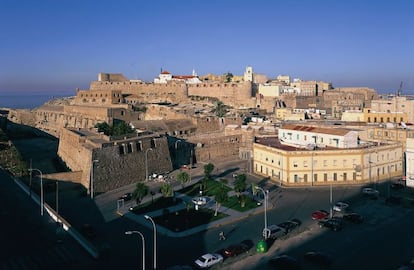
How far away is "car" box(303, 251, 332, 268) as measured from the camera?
655 inches

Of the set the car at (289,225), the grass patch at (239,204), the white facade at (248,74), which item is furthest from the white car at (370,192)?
the white facade at (248,74)

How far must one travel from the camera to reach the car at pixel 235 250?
17.7 meters

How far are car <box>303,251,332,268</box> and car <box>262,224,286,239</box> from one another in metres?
2.61

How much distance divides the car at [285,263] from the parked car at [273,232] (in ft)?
8.89

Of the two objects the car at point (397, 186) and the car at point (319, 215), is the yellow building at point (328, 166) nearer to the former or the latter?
the car at point (397, 186)

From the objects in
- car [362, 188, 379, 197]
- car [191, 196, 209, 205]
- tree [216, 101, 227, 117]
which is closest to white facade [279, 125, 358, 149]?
car [362, 188, 379, 197]

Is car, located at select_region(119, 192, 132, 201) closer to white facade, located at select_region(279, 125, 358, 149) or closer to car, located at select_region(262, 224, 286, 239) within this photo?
car, located at select_region(262, 224, 286, 239)

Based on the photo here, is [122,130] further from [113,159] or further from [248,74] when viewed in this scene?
[248,74]

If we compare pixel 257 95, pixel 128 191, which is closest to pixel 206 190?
pixel 128 191

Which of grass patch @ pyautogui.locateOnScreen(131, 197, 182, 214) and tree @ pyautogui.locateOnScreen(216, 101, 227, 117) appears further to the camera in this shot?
tree @ pyautogui.locateOnScreen(216, 101, 227, 117)

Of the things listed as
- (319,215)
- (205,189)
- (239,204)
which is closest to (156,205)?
(205,189)

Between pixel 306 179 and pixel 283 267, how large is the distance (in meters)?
13.8

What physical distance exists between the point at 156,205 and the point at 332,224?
10.4m

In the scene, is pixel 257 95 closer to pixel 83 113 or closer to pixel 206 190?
pixel 83 113
